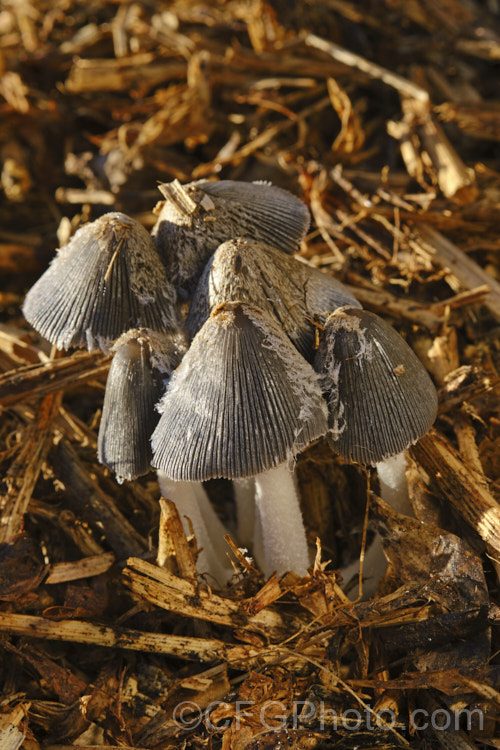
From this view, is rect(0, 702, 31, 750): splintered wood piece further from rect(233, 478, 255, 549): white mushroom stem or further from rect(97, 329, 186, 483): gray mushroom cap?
rect(233, 478, 255, 549): white mushroom stem

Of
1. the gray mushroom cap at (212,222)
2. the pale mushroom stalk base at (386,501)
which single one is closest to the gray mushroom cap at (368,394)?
the pale mushroom stalk base at (386,501)

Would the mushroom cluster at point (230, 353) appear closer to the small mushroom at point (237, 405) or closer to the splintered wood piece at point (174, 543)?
the small mushroom at point (237, 405)

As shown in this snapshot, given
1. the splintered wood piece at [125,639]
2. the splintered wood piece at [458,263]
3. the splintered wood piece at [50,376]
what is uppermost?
the splintered wood piece at [458,263]

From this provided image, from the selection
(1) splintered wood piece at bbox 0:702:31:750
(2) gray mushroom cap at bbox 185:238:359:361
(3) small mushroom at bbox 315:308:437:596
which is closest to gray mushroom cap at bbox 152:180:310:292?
(2) gray mushroom cap at bbox 185:238:359:361

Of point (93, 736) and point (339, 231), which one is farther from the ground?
point (339, 231)

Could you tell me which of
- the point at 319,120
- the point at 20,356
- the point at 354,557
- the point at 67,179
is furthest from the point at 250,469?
the point at 67,179

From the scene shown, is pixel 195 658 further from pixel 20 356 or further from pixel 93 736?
pixel 20 356
